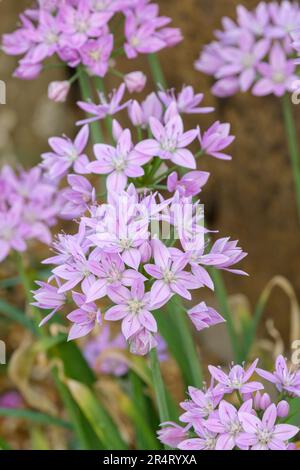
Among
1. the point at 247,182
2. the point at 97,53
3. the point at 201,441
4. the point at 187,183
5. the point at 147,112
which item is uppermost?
the point at 97,53

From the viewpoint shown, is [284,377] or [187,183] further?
[187,183]

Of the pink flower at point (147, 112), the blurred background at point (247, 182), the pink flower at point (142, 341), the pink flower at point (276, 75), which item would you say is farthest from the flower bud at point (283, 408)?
the blurred background at point (247, 182)

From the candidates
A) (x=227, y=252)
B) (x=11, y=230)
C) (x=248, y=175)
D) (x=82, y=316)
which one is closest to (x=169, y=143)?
(x=227, y=252)

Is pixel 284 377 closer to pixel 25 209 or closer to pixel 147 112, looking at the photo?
pixel 147 112

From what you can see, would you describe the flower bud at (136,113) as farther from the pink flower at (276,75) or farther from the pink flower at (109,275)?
the pink flower at (276,75)

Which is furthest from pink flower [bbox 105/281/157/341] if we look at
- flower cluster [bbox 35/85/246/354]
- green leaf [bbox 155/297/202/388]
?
green leaf [bbox 155/297/202/388]

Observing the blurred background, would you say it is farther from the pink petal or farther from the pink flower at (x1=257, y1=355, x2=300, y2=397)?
the pink flower at (x1=257, y1=355, x2=300, y2=397)
